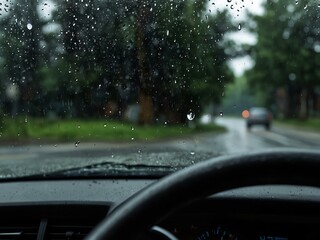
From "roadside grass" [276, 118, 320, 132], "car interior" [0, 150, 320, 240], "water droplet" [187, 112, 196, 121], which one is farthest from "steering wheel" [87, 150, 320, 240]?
"roadside grass" [276, 118, 320, 132]

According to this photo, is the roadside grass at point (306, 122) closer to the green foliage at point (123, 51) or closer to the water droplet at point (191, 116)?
the water droplet at point (191, 116)

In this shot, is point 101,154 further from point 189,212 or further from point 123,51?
point 189,212

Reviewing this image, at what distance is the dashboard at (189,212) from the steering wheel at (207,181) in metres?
0.86

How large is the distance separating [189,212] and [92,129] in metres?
1.41

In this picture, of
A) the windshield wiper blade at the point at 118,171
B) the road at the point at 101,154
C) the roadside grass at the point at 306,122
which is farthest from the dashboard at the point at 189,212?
the roadside grass at the point at 306,122

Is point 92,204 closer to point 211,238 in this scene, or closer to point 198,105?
point 211,238

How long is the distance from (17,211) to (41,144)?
5.64 feet

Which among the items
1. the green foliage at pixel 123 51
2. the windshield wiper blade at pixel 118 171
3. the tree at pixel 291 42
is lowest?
the windshield wiper blade at pixel 118 171

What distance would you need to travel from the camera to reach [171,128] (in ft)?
11.2

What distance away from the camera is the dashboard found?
2213 mm

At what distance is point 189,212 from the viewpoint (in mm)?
2275

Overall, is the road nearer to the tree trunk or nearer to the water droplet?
the water droplet

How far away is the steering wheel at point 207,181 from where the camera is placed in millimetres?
A: 1083

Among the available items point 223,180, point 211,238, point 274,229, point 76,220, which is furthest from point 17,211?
point 223,180
